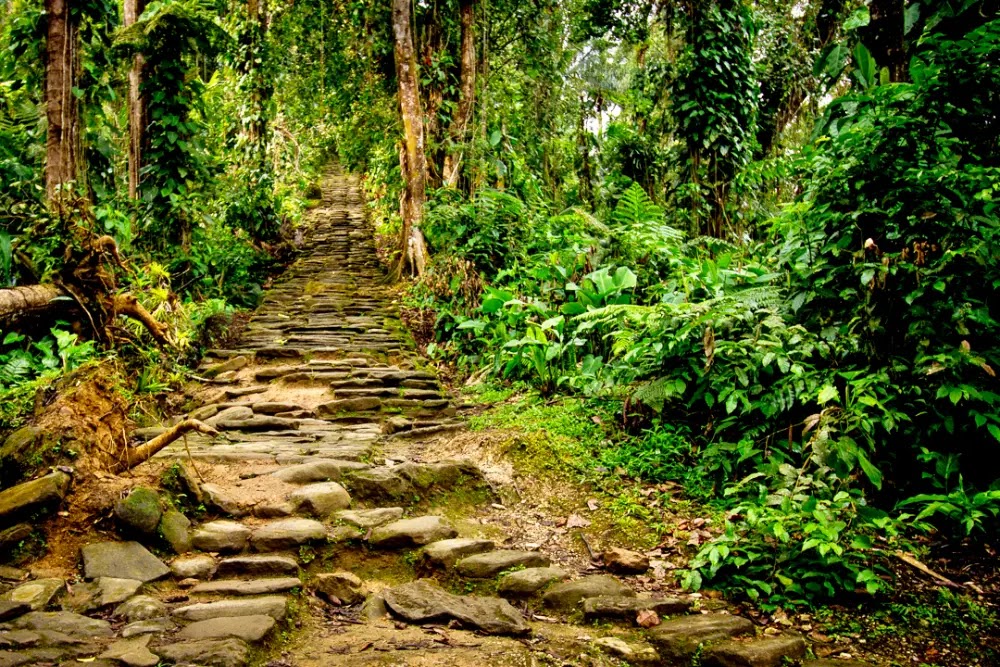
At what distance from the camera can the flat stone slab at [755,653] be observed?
98.9 inches

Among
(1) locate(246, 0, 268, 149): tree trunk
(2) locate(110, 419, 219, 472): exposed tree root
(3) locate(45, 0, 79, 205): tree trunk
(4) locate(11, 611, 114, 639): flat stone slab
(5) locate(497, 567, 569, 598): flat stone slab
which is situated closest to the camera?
(4) locate(11, 611, 114, 639): flat stone slab

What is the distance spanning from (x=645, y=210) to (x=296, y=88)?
32.6 feet

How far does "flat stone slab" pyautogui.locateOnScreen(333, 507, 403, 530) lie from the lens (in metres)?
3.54

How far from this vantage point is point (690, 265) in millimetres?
5727

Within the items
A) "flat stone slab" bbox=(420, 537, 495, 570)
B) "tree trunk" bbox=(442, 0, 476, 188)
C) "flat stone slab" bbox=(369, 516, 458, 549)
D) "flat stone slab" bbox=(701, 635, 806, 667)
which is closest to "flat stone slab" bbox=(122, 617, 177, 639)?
"flat stone slab" bbox=(369, 516, 458, 549)

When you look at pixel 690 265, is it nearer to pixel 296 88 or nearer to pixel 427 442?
pixel 427 442

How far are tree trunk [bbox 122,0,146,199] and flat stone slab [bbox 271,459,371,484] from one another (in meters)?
5.33

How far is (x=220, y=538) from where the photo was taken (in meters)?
3.20

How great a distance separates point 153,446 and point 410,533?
1.50m

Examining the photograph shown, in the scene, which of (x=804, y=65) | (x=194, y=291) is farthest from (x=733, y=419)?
(x=804, y=65)

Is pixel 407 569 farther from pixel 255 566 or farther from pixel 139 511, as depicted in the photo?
pixel 139 511

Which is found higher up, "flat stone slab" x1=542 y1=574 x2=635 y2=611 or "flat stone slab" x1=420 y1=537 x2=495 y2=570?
"flat stone slab" x1=420 y1=537 x2=495 y2=570

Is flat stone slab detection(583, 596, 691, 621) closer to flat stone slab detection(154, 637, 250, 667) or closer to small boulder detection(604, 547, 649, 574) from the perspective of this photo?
small boulder detection(604, 547, 649, 574)

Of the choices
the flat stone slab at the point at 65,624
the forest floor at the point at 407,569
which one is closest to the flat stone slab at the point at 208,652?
the forest floor at the point at 407,569
